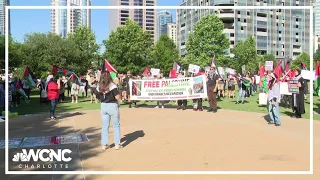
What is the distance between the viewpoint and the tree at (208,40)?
4922 centimetres

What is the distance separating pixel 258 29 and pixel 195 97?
81430mm

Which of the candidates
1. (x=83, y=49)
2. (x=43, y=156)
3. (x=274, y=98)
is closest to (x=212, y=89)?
(x=274, y=98)

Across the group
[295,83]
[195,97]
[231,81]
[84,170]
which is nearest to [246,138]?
[84,170]

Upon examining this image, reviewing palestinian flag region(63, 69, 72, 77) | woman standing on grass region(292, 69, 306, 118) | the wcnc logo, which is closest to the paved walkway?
the wcnc logo

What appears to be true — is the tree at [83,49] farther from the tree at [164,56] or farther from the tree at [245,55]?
the tree at [245,55]

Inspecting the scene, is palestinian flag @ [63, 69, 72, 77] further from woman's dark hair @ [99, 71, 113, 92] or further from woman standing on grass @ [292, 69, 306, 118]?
woman's dark hair @ [99, 71, 113, 92]

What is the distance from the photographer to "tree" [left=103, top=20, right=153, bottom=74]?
174 ft

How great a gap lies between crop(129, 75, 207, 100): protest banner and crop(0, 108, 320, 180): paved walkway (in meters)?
2.93

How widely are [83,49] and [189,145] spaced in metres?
44.5

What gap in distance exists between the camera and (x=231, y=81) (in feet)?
81.6

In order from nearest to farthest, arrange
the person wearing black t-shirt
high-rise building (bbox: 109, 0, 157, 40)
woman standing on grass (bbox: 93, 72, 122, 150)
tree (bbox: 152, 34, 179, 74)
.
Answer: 1. woman standing on grass (bbox: 93, 72, 122, 150)
2. high-rise building (bbox: 109, 0, 157, 40)
3. the person wearing black t-shirt
4. tree (bbox: 152, 34, 179, 74)

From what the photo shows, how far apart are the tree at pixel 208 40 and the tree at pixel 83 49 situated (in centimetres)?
1369

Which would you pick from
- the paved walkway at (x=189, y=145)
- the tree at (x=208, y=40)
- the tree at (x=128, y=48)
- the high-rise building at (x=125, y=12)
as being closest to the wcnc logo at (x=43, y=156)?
the paved walkway at (x=189, y=145)

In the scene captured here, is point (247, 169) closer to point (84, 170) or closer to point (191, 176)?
point (191, 176)
